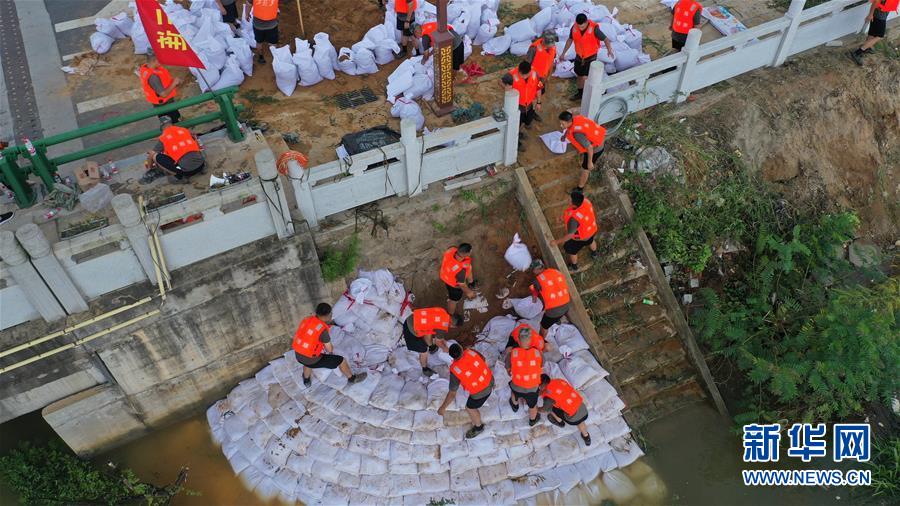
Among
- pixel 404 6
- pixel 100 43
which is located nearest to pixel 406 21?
pixel 404 6

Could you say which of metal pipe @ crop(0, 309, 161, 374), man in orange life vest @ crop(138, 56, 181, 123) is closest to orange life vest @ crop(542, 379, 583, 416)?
metal pipe @ crop(0, 309, 161, 374)

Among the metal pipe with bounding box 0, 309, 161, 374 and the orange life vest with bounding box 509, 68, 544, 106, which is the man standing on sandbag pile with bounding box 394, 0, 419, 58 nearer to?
the orange life vest with bounding box 509, 68, 544, 106

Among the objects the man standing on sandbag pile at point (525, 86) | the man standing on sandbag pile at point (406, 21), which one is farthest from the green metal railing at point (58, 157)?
the man standing on sandbag pile at point (525, 86)

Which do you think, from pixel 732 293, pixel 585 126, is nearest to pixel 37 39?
pixel 585 126

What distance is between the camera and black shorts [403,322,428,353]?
7488mm

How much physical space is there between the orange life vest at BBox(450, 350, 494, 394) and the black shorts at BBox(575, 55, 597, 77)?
4.64 meters

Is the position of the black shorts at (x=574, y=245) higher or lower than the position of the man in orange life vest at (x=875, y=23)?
lower

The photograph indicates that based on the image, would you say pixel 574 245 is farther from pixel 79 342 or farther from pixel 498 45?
pixel 79 342

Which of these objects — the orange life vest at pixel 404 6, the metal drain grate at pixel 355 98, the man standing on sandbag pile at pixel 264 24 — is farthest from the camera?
the orange life vest at pixel 404 6

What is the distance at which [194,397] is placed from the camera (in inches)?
314

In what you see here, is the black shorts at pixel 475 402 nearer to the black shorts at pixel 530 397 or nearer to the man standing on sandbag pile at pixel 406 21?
the black shorts at pixel 530 397

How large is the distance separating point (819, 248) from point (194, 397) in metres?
8.66

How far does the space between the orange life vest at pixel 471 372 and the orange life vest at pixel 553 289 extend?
112 cm

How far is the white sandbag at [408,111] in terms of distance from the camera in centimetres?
874
